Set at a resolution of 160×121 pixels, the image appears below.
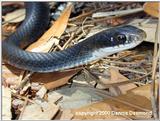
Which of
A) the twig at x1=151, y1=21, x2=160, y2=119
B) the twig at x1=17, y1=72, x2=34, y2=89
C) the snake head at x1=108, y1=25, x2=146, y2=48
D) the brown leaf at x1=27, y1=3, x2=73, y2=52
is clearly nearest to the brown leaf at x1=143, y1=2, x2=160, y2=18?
the twig at x1=151, y1=21, x2=160, y2=119

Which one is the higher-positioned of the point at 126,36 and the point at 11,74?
the point at 126,36

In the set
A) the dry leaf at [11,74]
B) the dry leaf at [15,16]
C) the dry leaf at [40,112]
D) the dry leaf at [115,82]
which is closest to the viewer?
the dry leaf at [40,112]

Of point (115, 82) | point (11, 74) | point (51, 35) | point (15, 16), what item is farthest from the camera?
point (15, 16)

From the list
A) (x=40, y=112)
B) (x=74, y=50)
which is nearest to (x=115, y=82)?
(x=74, y=50)

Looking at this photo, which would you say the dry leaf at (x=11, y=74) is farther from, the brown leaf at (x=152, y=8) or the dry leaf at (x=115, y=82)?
the brown leaf at (x=152, y=8)

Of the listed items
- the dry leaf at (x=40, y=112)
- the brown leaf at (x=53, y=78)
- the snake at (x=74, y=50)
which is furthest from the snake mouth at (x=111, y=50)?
the dry leaf at (x=40, y=112)

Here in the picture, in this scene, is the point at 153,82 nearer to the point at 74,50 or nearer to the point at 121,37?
the point at 121,37

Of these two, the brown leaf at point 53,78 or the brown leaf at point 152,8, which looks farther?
the brown leaf at point 152,8
